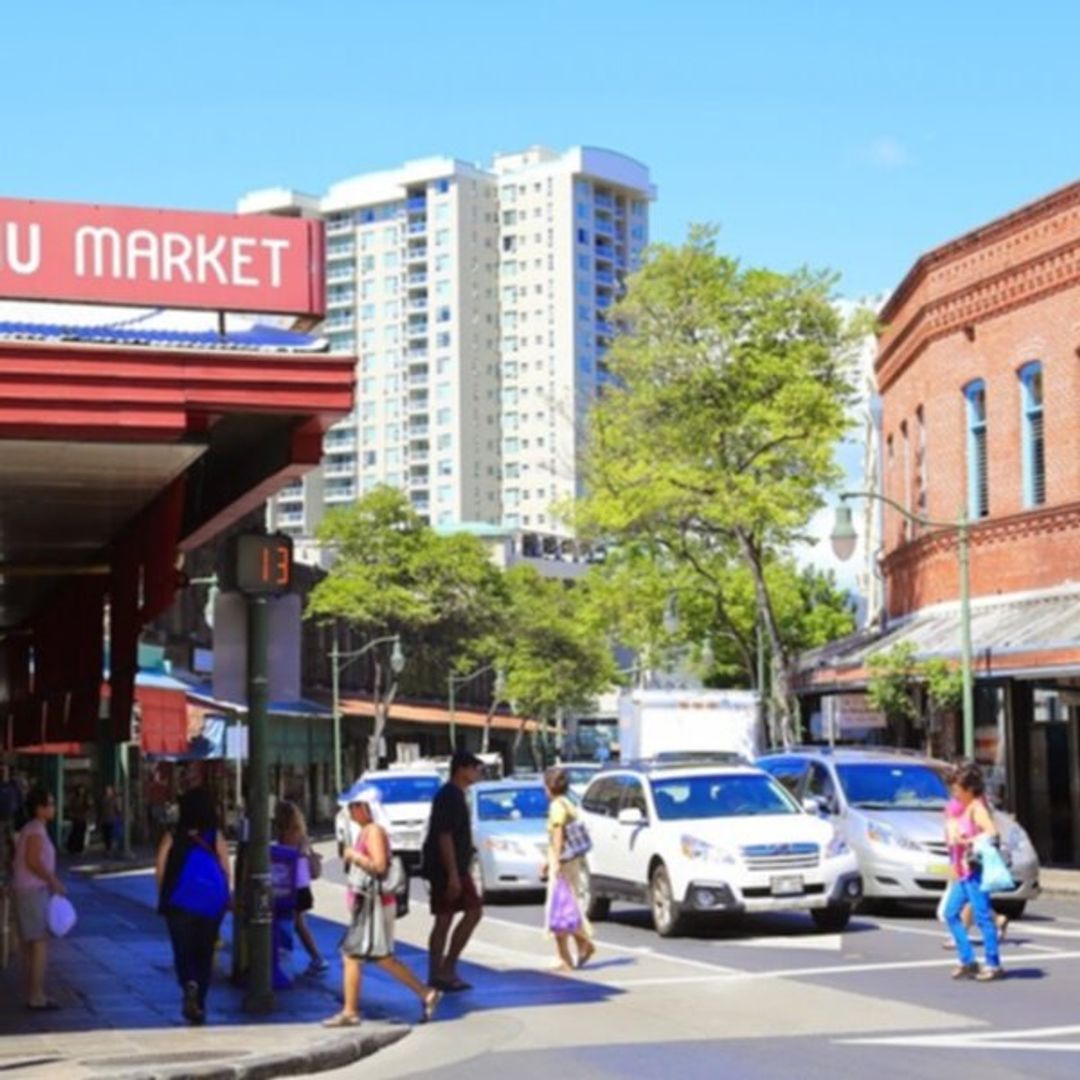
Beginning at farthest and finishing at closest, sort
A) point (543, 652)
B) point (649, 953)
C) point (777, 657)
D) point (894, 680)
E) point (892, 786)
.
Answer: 1. point (543, 652)
2. point (777, 657)
3. point (894, 680)
4. point (892, 786)
5. point (649, 953)

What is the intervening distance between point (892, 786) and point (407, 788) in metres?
14.6

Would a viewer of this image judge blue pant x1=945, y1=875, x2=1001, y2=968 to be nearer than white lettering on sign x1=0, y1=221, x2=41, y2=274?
No

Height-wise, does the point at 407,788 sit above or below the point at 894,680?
below

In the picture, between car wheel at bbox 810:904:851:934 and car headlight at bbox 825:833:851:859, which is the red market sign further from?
car wheel at bbox 810:904:851:934

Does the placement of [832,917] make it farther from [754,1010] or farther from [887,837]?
[754,1010]

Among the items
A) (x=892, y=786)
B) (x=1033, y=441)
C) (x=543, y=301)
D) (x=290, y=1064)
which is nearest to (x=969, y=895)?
(x=290, y=1064)

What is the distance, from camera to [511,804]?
30.8 meters

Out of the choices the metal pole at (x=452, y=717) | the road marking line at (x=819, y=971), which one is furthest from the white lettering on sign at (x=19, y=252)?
the metal pole at (x=452, y=717)

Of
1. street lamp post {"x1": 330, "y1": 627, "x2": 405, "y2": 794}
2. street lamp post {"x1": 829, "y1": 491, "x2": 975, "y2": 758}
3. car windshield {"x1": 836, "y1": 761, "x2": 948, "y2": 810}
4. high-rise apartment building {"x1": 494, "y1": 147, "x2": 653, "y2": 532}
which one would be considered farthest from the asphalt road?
high-rise apartment building {"x1": 494, "y1": 147, "x2": 653, "y2": 532}

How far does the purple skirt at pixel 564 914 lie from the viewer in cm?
1920

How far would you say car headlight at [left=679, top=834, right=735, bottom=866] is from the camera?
72.6 ft

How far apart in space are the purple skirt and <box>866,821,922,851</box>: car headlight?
6697 mm

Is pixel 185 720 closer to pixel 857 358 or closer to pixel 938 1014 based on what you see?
pixel 857 358

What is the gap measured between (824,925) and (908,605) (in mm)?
21233
